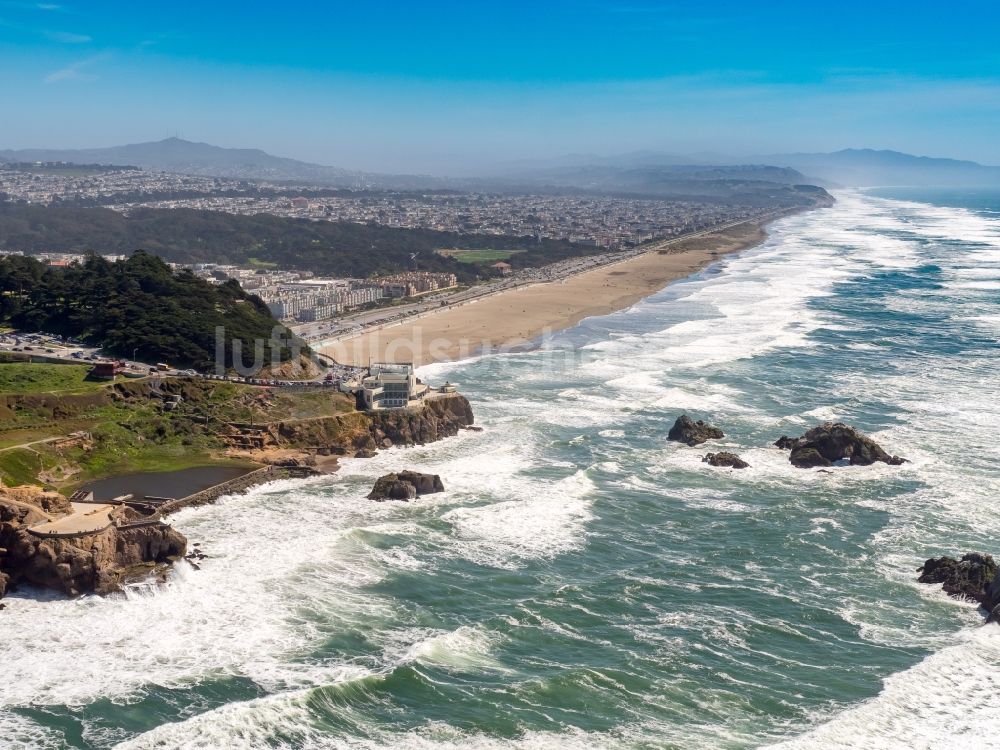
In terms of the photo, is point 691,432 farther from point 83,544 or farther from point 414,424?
point 83,544

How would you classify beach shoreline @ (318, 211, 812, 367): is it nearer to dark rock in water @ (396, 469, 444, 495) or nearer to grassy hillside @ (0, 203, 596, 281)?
grassy hillside @ (0, 203, 596, 281)

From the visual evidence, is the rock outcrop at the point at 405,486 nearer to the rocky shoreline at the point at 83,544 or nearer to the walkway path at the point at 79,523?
the rocky shoreline at the point at 83,544

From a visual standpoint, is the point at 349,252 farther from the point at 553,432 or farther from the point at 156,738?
the point at 156,738

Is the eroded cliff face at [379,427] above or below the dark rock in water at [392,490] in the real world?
above

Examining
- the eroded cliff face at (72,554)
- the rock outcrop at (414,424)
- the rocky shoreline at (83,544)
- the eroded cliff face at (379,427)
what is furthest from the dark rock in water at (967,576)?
the eroded cliff face at (72,554)

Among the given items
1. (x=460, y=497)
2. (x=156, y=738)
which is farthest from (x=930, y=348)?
(x=156, y=738)

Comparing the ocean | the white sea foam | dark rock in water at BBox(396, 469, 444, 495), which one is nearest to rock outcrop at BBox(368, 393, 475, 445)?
the ocean
